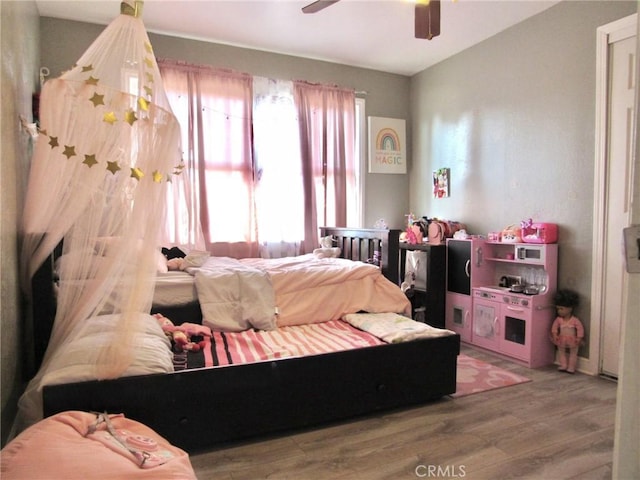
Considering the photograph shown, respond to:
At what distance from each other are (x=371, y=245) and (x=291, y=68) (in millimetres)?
2178

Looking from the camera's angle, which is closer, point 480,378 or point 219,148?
point 480,378

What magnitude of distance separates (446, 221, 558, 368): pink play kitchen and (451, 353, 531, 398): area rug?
12.8 inches

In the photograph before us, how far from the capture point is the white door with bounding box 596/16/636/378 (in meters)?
2.86

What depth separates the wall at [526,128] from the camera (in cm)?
314

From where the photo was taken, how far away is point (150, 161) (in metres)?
1.72

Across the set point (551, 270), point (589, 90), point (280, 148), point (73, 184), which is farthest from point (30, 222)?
point (589, 90)

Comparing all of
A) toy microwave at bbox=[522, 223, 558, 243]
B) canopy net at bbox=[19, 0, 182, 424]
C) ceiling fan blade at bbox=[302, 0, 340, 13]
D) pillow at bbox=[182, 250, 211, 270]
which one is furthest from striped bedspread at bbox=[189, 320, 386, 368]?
ceiling fan blade at bbox=[302, 0, 340, 13]

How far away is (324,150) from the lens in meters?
4.52

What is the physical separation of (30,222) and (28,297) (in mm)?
448

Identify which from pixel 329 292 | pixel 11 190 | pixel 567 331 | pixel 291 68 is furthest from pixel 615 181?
pixel 11 190

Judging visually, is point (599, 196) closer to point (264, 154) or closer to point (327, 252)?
point (327, 252)

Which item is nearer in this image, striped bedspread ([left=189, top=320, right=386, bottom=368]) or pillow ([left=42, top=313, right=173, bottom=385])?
pillow ([left=42, top=313, right=173, bottom=385])

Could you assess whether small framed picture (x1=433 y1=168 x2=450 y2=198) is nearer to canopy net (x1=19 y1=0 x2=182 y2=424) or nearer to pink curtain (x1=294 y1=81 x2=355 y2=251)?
pink curtain (x1=294 y1=81 x2=355 y2=251)

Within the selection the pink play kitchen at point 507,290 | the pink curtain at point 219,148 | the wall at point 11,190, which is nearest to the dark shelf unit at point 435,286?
the pink play kitchen at point 507,290
